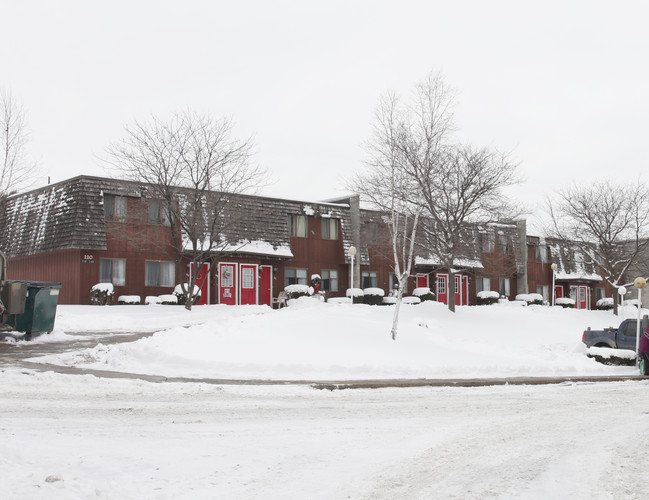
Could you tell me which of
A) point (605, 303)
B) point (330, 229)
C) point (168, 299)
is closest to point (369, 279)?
point (330, 229)

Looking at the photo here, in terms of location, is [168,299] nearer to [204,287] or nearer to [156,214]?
[204,287]

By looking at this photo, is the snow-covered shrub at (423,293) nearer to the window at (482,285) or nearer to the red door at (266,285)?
the window at (482,285)

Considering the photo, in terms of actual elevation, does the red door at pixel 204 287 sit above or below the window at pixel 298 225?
below

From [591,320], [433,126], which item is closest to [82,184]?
[433,126]

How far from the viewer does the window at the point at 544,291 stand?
49000 millimetres

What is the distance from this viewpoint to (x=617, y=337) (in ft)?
64.9

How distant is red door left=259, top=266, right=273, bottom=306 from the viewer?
115ft

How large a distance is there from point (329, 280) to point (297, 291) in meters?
3.97

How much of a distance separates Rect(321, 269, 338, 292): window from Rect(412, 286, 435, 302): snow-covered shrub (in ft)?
14.7

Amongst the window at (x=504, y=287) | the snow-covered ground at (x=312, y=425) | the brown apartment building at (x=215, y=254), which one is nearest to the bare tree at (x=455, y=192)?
the brown apartment building at (x=215, y=254)

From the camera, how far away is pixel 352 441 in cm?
769

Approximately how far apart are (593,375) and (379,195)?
12.2 m

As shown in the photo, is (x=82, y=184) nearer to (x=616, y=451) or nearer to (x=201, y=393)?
(x=201, y=393)

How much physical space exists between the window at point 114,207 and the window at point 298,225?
9.41 meters
